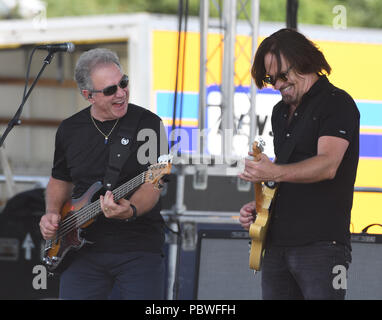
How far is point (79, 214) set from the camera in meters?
2.95

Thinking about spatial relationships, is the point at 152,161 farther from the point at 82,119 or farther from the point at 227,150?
the point at 227,150

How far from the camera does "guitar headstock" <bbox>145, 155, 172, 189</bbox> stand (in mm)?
2811

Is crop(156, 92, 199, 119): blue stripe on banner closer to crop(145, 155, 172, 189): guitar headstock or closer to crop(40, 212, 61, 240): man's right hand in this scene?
crop(40, 212, 61, 240): man's right hand

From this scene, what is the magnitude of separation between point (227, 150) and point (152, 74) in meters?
2.57

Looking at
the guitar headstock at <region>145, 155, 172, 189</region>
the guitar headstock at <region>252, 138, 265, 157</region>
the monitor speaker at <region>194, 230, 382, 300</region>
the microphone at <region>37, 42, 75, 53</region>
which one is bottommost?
the monitor speaker at <region>194, 230, 382, 300</region>

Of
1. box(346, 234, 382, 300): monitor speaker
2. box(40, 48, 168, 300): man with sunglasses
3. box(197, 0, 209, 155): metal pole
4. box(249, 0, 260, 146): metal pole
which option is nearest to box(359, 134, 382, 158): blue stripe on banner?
box(249, 0, 260, 146): metal pole

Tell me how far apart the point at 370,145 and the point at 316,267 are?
4933 millimetres

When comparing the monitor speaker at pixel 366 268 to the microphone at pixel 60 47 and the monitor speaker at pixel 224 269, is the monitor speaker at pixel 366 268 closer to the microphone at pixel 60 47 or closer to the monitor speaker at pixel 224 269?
the monitor speaker at pixel 224 269

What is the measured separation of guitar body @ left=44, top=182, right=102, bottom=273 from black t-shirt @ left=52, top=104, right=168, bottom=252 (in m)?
0.03

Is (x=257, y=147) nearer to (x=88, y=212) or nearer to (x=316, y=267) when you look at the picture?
(x=316, y=267)

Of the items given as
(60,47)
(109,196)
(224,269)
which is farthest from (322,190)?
(60,47)

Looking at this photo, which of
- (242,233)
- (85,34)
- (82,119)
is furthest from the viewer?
(85,34)

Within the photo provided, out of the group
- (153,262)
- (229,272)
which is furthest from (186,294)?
(153,262)

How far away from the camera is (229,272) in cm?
359
